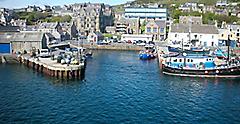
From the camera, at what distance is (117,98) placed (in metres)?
31.4

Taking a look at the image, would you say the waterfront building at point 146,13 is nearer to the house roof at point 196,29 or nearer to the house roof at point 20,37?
the house roof at point 196,29

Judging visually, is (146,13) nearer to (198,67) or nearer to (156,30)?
(156,30)

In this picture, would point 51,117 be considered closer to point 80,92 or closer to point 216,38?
point 80,92

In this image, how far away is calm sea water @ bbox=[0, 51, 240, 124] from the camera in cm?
2572

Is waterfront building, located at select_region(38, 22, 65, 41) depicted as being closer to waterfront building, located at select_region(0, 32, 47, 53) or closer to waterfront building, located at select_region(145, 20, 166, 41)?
waterfront building, located at select_region(0, 32, 47, 53)

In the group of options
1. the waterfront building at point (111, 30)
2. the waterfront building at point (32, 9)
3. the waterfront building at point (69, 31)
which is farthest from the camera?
the waterfront building at point (32, 9)

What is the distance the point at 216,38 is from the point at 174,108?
46.0 meters

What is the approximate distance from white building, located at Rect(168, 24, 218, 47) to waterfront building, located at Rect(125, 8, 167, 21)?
41808mm

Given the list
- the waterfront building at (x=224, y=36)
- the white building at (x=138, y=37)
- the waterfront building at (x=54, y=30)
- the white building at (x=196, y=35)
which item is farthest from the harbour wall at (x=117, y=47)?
the waterfront building at (x=224, y=36)

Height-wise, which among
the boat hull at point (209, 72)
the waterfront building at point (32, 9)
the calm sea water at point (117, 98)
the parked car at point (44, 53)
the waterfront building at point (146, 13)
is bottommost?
the calm sea water at point (117, 98)

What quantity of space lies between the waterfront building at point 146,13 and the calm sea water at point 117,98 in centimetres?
7042

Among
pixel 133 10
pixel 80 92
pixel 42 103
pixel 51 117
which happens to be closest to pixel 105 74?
pixel 80 92

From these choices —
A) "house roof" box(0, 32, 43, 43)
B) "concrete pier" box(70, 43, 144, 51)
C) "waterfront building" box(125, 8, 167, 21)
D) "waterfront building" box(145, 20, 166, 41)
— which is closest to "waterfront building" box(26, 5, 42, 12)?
"waterfront building" box(125, 8, 167, 21)

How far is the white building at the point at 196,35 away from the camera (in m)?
70.1
